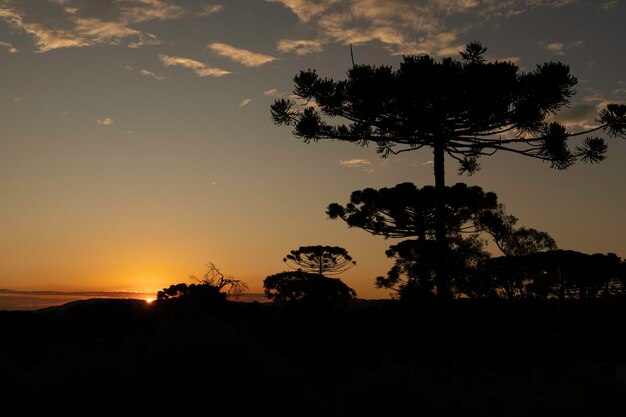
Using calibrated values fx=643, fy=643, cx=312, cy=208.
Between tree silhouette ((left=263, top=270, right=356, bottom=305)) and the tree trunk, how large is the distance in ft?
113

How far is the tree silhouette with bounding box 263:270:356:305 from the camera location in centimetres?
5300

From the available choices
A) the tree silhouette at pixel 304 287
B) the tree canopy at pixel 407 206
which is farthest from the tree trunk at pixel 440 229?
the tree silhouette at pixel 304 287

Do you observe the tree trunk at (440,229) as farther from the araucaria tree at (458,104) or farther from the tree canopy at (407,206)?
the tree canopy at (407,206)

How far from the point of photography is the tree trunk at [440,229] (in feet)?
55.2

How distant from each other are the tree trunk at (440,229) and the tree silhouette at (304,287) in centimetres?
3432

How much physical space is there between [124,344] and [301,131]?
31.8 ft

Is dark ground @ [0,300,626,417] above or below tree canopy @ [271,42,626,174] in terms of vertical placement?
below

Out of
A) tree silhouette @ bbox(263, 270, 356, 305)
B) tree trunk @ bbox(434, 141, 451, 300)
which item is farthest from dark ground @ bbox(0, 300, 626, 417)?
tree silhouette @ bbox(263, 270, 356, 305)

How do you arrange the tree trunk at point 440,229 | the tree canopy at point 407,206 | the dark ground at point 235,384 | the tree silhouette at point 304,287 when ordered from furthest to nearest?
the tree silhouette at point 304,287
the tree canopy at point 407,206
the tree trunk at point 440,229
the dark ground at point 235,384

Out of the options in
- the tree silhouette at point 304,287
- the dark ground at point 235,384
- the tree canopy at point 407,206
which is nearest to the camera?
the dark ground at point 235,384

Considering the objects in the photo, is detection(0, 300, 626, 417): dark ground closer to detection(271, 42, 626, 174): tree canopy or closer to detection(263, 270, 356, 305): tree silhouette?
detection(271, 42, 626, 174): tree canopy

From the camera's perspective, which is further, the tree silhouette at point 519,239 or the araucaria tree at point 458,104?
the tree silhouette at point 519,239

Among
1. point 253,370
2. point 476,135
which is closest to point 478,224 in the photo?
point 476,135

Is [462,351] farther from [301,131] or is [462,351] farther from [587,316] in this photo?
[301,131]
